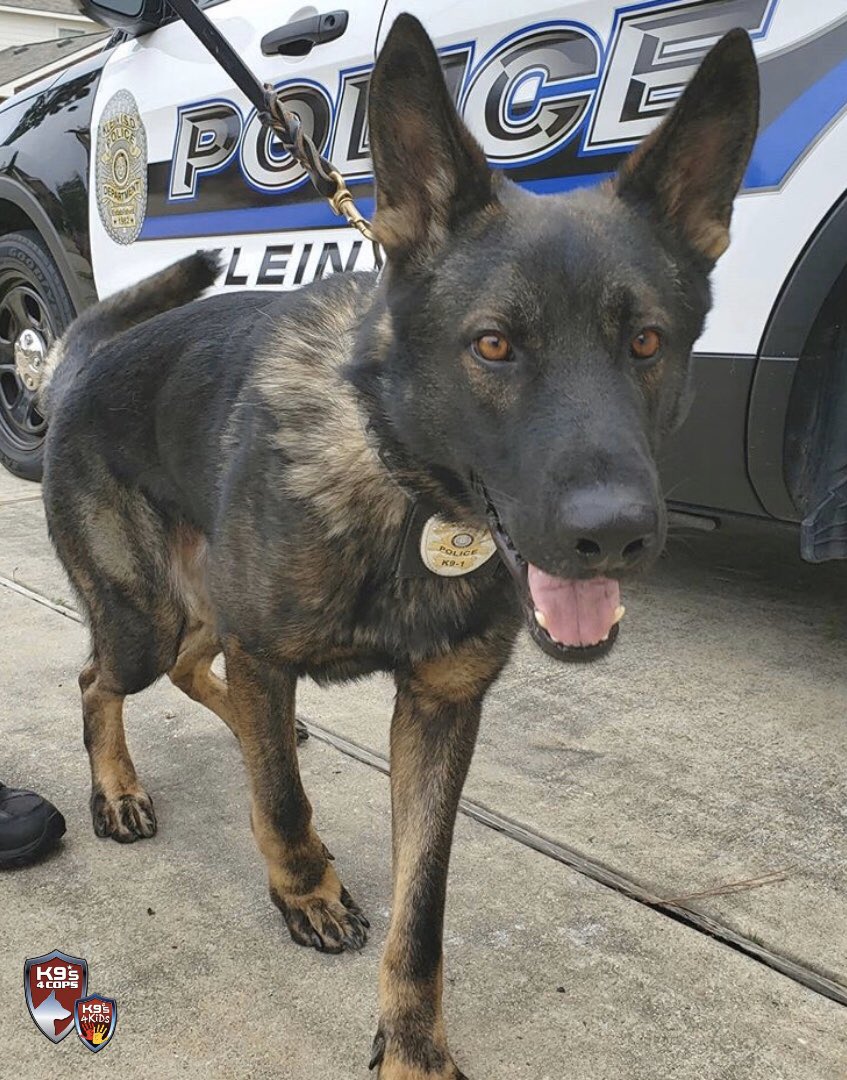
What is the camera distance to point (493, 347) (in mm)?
1694

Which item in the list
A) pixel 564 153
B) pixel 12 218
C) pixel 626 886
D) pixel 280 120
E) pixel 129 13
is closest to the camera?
pixel 626 886

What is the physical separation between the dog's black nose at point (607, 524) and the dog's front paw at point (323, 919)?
3.35 feet

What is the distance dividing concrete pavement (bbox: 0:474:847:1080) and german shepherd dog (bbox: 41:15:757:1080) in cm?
14

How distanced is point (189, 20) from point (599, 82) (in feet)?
3.68

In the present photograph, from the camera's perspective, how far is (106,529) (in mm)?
2549

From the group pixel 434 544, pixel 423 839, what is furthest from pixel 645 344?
pixel 423 839

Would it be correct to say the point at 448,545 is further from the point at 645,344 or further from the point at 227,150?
the point at 227,150

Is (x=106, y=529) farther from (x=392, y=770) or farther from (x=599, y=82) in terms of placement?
(x=599, y=82)

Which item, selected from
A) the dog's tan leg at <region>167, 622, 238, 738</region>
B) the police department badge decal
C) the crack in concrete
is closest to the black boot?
the dog's tan leg at <region>167, 622, 238, 738</region>

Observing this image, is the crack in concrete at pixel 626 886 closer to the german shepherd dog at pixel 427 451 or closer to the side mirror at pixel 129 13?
the german shepherd dog at pixel 427 451

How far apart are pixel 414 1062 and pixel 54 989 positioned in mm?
678

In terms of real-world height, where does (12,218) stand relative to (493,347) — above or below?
below

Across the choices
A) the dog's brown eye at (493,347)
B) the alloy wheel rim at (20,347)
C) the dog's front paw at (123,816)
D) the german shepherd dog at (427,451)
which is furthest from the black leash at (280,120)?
the alloy wheel rim at (20,347)

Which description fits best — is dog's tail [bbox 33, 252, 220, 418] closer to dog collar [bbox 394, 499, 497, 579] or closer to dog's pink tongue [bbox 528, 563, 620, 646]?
dog collar [bbox 394, 499, 497, 579]
